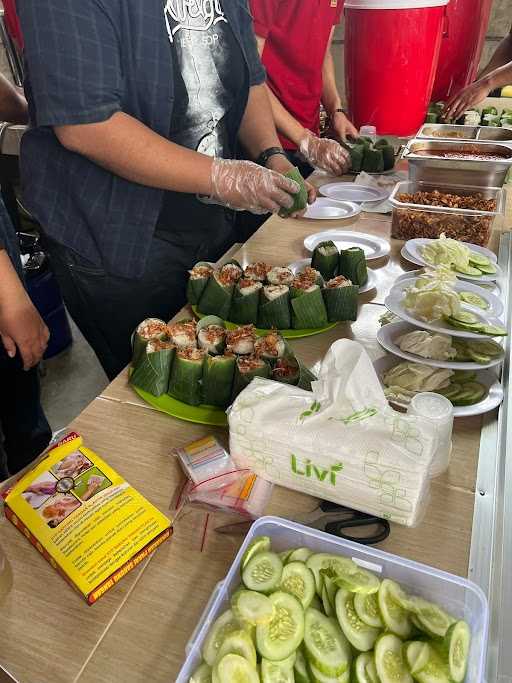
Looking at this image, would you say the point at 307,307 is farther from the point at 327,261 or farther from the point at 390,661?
the point at 390,661

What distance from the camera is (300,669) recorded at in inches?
24.6

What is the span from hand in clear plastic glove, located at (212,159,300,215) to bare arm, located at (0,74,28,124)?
34.1 inches

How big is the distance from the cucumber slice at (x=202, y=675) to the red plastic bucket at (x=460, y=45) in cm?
339

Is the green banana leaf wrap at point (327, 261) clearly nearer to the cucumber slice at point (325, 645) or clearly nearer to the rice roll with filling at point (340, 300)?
the rice roll with filling at point (340, 300)

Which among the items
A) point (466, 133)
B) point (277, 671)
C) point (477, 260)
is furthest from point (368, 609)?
point (466, 133)

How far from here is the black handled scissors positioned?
0.84 m

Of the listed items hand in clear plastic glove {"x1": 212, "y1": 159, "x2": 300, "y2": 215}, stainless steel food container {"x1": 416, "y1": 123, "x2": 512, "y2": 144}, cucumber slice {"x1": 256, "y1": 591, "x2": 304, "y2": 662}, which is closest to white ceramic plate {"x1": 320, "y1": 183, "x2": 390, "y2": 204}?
stainless steel food container {"x1": 416, "y1": 123, "x2": 512, "y2": 144}

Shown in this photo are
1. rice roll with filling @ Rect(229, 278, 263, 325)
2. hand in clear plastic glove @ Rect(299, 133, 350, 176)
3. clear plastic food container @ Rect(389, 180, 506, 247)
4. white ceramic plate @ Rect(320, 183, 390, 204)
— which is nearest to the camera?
rice roll with filling @ Rect(229, 278, 263, 325)

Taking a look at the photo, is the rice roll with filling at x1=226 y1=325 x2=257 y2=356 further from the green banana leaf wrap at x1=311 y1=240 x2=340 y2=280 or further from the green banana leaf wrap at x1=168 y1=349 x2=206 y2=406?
the green banana leaf wrap at x1=311 y1=240 x2=340 y2=280

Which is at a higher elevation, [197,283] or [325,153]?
[325,153]

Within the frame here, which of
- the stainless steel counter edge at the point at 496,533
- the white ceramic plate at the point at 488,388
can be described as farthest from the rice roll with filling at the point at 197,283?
the stainless steel counter edge at the point at 496,533

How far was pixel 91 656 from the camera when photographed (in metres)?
0.71

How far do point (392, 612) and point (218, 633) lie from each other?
0.70 ft

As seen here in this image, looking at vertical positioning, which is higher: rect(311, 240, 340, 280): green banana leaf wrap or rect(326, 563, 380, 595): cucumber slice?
rect(311, 240, 340, 280): green banana leaf wrap
